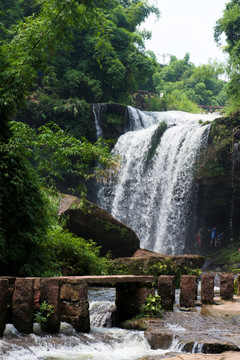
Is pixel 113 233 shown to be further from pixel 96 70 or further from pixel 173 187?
pixel 96 70

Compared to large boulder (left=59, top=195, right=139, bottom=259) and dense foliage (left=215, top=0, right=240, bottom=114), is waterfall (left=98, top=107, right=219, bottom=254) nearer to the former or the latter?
dense foliage (left=215, top=0, right=240, bottom=114)

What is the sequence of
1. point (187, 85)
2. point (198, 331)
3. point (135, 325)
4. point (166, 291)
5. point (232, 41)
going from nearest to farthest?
point (198, 331) → point (135, 325) → point (166, 291) → point (232, 41) → point (187, 85)

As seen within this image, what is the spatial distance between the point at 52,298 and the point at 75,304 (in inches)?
17.3

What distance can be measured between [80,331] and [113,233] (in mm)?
8906

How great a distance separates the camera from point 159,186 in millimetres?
24156

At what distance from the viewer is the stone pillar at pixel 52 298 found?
17.6 ft

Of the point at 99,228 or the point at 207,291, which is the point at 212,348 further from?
the point at 99,228

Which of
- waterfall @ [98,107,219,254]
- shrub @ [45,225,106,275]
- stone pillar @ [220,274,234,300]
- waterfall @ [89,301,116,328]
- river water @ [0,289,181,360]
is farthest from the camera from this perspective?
waterfall @ [98,107,219,254]

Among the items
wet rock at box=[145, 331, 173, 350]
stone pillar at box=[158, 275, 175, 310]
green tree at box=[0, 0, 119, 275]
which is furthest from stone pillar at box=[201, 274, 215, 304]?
green tree at box=[0, 0, 119, 275]

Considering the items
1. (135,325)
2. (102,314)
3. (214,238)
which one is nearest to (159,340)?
(135,325)

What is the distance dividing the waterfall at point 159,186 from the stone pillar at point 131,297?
50.8 feet

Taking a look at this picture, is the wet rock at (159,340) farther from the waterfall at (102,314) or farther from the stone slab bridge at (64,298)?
the waterfall at (102,314)

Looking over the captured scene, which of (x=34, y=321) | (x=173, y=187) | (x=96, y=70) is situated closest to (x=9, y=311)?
(x=34, y=321)

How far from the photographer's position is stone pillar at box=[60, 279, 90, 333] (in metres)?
5.70
